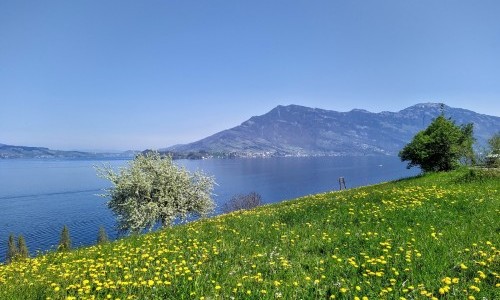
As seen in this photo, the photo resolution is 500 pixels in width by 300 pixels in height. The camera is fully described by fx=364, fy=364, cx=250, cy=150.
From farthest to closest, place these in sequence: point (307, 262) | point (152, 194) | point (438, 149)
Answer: point (438, 149) < point (152, 194) < point (307, 262)

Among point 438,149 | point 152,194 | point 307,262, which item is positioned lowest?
point 152,194

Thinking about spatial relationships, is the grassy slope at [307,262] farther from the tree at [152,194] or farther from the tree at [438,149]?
the tree at [438,149]

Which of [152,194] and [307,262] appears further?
[152,194]

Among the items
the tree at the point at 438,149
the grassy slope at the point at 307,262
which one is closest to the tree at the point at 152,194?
Result: the grassy slope at the point at 307,262

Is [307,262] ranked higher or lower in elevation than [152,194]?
higher

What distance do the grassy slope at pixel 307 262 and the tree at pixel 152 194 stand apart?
900 inches

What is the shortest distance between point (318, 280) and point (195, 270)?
315cm

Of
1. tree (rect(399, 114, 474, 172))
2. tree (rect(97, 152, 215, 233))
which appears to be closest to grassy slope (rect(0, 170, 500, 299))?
tree (rect(97, 152, 215, 233))

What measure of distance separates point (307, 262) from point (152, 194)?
104 feet

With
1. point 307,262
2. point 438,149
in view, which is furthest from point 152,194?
point 438,149

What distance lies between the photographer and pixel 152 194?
39062mm

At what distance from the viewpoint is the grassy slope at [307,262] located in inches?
299

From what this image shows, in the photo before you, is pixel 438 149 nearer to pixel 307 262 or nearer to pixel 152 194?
pixel 152 194

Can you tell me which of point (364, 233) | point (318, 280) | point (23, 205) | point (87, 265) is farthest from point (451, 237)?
point (23, 205)
